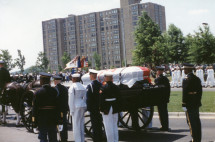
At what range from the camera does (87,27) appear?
551 ft

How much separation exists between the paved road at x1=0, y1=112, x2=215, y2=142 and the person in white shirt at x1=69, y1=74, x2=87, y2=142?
1135 millimetres

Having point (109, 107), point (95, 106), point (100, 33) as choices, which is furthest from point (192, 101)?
point (100, 33)

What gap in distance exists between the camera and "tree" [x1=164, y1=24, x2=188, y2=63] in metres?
61.9

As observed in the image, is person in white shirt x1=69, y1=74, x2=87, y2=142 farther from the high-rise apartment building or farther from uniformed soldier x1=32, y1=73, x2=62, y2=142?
the high-rise apartment building

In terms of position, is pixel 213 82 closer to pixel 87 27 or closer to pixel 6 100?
pixel 6 100

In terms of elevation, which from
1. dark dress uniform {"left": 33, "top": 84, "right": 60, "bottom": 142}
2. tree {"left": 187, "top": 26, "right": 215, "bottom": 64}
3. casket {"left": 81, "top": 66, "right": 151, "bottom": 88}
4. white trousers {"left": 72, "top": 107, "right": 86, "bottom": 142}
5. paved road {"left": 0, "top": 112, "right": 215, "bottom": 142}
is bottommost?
paved road {"left": 0, "top": 112, "right": 215, "bottom": 142}

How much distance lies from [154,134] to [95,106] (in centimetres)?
241

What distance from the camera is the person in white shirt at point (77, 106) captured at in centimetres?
802

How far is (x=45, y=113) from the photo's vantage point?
6336 mm

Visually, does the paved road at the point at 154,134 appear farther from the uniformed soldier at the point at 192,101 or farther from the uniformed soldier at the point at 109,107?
the uniformed soldier at the point at 109,107

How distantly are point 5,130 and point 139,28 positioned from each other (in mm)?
43082

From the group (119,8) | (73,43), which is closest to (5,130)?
(119,8)

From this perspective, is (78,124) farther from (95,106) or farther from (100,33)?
(100,33)

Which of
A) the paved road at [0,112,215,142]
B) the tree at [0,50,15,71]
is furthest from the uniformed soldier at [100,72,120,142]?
the tree at [0,50,15,71]
